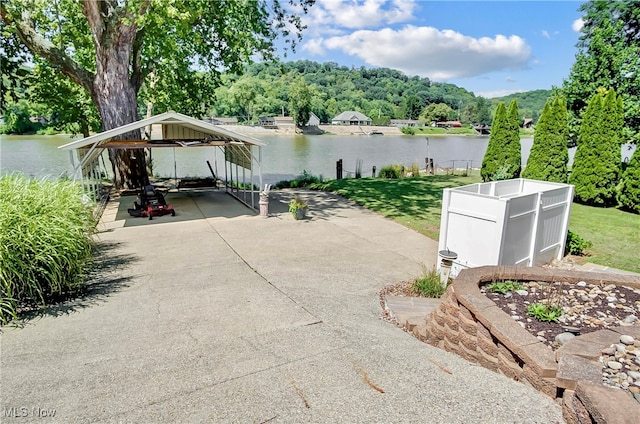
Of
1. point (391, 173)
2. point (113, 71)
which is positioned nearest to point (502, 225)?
point (113, 71)

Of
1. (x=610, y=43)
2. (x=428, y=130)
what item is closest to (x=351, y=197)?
(x=610, y=43)

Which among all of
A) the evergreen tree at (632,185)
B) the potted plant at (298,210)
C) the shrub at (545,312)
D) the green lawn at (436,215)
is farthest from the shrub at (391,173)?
the shrub at (545,312)

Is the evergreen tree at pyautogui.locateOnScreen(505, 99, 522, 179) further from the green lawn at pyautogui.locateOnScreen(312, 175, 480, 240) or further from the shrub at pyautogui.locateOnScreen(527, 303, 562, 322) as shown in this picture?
the shrub at pyautogui.locateOnScreen(527, 303, 562, 322)

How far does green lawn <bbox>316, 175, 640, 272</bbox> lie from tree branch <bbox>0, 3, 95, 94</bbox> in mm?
8985

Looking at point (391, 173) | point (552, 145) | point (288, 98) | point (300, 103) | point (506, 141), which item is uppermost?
point (288, 98)

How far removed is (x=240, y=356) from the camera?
3.11m

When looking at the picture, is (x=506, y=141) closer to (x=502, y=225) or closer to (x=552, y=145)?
(x=552, y=145)

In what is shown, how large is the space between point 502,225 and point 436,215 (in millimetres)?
5275

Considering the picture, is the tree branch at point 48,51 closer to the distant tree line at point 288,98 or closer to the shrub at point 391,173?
the distant tree line at point 288,98

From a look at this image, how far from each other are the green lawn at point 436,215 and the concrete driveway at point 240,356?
3464 millimetres

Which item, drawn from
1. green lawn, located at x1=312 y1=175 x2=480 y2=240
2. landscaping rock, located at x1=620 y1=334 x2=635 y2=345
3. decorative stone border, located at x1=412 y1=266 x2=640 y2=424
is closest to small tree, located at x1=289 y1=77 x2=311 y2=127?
green lawn, located at x1=312 y1=175 x2=480 y2=240

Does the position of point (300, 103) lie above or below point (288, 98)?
below

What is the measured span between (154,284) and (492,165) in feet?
46.3

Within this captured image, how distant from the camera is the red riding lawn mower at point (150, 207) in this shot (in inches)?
388
